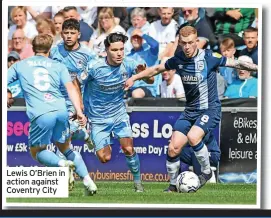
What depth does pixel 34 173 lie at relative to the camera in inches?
434

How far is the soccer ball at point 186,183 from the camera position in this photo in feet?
36.3

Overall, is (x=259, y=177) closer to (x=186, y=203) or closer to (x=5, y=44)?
(x=186, y=203)

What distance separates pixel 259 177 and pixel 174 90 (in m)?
1.41

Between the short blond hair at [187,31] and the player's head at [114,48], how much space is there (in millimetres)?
676

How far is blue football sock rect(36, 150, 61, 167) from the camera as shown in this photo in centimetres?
1100

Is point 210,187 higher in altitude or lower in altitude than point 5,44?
lower

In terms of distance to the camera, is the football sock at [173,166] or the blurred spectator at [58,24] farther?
the football sock at [173,166]

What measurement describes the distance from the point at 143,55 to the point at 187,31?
574 mm

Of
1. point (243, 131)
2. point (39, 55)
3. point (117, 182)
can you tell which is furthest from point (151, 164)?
point (39, 55)

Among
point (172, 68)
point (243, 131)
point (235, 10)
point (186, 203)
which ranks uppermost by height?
point (235, 10)

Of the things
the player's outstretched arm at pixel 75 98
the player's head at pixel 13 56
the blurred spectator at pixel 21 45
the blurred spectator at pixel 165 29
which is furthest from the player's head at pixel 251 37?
the player's head at pixel 13 56

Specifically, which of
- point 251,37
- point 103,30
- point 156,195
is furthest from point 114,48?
point 156,195

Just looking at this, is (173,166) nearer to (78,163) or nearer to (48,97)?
(78,163)
